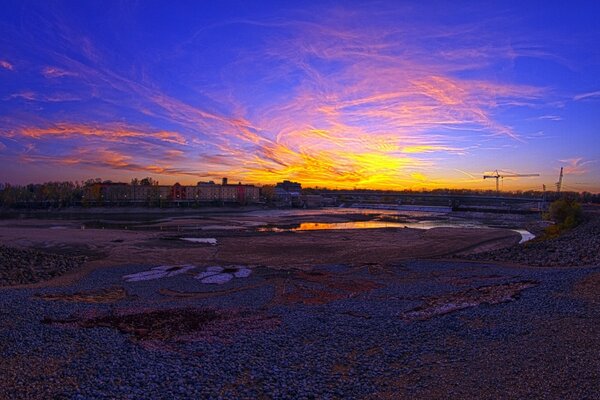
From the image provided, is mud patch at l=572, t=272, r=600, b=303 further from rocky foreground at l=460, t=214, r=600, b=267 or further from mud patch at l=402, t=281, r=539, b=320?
rocky foreground at l=460, t=214, r=600, b=267

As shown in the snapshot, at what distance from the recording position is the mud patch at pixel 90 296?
15.5 metres

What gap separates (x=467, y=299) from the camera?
1448 centimetres

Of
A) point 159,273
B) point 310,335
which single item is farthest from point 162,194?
point 310,335

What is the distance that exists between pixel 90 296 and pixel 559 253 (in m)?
25.6

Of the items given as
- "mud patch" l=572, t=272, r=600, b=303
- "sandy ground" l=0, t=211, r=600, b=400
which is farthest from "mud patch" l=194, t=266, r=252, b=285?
"mud patch" l=572, t=272, r=600, b=303

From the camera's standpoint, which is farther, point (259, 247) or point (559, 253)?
point (259, 247)

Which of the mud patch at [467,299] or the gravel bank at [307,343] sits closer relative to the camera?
the gravel bank at [307,343]

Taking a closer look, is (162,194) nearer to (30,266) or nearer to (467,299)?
(30,266)

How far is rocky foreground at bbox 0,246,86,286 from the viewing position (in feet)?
64.5

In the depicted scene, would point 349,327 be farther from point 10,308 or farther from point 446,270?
point 446,270

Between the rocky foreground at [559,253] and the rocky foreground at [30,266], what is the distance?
25062 millimetres

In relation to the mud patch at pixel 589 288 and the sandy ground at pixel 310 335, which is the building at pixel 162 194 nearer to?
the sandy ground at pixel 310 335

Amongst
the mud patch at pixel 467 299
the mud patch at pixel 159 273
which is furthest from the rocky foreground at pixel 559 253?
the mud patch at pixel 159 273

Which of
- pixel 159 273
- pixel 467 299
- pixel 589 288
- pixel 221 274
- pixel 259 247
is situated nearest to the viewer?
pixel 589 288
